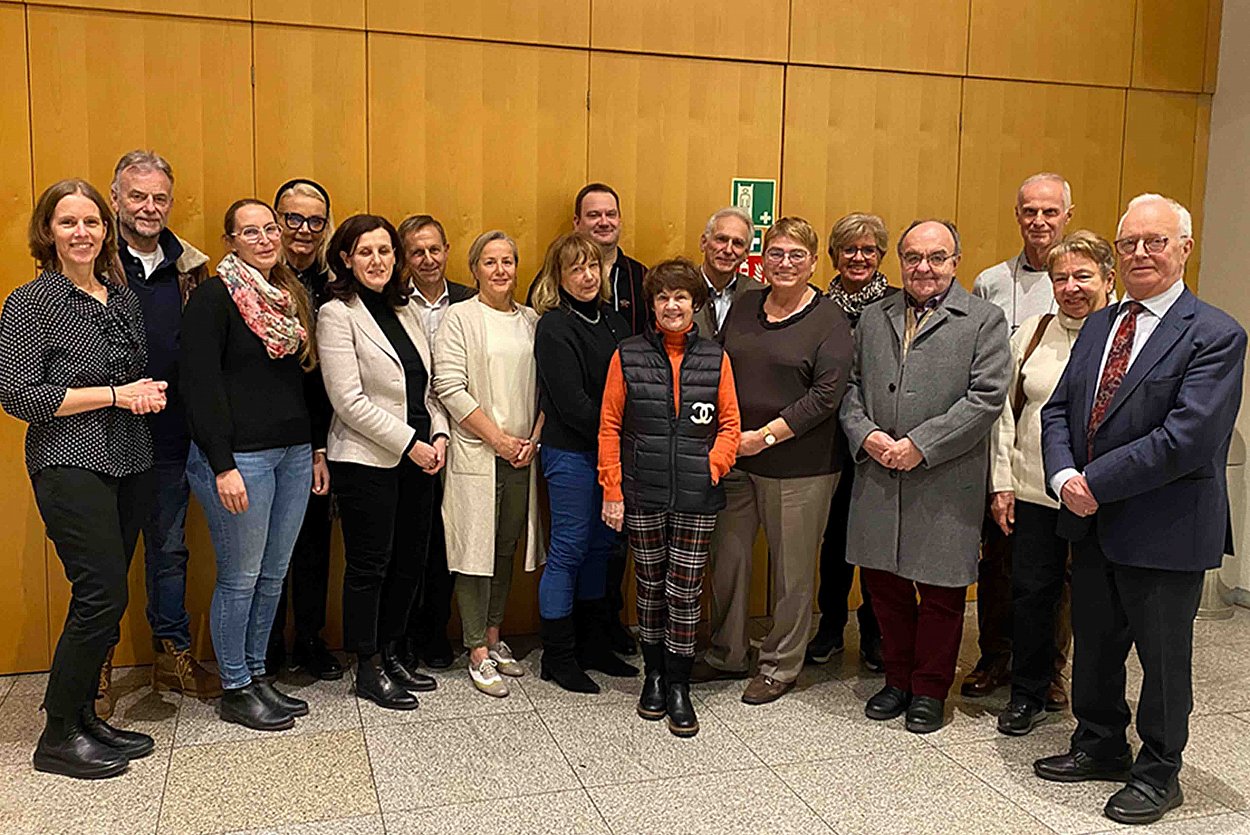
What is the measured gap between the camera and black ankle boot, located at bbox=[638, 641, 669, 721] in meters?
3.76

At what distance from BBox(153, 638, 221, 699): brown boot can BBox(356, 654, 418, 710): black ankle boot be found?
542 millimetres

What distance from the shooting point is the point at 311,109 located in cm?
425

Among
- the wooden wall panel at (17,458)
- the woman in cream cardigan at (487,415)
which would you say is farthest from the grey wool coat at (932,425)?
the wooden wall panel at (17,458)

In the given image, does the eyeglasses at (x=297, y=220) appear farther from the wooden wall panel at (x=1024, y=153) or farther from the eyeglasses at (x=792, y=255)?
the wooden wall panel at (x=1024, y=153)

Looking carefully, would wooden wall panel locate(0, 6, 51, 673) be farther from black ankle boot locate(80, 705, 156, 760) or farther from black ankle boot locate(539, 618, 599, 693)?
black ankle boot locate(539, 618, 599, 693)

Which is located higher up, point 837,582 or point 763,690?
point 837,582

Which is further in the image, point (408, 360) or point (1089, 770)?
point (408, 360)

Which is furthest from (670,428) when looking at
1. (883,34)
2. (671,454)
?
(883,34)

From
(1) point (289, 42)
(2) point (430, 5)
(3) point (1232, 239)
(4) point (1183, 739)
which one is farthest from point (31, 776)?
(3) point (1232, 239)

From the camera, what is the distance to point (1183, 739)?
10.1 feet

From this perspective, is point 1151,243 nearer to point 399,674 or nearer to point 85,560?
point 399,674

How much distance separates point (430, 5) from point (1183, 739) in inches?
149


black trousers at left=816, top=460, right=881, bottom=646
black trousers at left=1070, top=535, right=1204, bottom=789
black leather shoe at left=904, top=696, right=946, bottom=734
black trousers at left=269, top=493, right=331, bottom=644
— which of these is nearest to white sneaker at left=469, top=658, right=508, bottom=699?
black trousers at left=269, top=493, right=331, bottom=644

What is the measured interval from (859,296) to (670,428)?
0.99 meters
